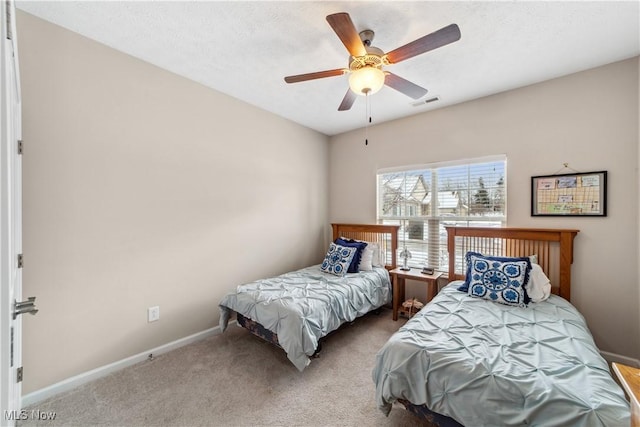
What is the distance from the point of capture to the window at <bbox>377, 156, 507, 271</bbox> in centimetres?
291

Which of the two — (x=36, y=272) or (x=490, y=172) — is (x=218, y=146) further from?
(x=490, y=172)

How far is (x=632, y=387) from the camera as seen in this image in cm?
90

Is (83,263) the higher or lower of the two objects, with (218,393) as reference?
higher

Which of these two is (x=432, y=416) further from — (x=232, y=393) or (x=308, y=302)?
(x=232, y=393)

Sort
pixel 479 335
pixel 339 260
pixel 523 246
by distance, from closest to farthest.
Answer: pixel 479 335, pixel 523 246, pixel 339 260

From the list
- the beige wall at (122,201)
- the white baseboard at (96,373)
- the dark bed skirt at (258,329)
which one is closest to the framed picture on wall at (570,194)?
the dark bed skirt at (258,329)

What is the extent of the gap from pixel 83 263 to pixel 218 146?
156 cm

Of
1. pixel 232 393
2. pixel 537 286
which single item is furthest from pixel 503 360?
pixel 232 393

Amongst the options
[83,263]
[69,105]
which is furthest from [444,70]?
[83,263]

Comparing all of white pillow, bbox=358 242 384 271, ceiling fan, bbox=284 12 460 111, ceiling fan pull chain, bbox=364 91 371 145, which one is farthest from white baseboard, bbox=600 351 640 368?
ceiling fan pull chain, bbox=364 91 371 145

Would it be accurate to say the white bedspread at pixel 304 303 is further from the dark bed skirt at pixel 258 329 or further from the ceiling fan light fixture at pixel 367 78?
A: the ceiling fan light fixture at pixel 367 78

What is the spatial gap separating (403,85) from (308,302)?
192 cm

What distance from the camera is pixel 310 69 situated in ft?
7.72

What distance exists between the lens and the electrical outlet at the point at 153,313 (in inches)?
Result: 92.2
